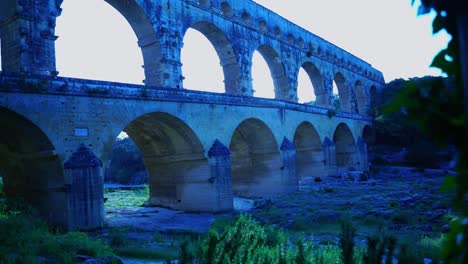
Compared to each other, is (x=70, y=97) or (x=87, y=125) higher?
(x=70, y=97)

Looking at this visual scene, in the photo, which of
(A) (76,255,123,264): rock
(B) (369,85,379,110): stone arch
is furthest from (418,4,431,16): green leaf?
(B) (369,85,379,110): stone arch

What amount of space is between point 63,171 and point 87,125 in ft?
4.88

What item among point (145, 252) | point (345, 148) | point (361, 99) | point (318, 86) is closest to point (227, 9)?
point (318, 86)

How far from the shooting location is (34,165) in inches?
476

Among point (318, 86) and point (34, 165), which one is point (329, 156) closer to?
point (318, 86)

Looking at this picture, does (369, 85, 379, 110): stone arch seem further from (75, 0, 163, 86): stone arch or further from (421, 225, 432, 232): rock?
(421, 225, 432, 232): rock

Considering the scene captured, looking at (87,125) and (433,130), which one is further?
(87,125)

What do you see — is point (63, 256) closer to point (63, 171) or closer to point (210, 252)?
point (210, 252)

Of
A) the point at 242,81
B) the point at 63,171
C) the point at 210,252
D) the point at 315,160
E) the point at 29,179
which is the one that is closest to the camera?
the point at 210,252

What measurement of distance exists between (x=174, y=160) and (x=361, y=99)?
29020 mm

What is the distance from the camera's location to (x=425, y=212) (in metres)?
12.1

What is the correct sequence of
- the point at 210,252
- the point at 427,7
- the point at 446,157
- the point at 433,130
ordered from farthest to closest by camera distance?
the point at 446,157 < the point at 210,252 < the point at 427,7 < the point at 433,130

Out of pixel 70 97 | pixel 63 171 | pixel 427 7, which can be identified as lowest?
pixel 63 171

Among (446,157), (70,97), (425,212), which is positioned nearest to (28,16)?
(70,97)
